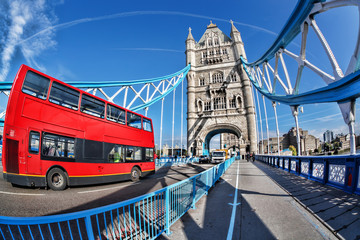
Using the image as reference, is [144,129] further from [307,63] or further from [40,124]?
[307,63]

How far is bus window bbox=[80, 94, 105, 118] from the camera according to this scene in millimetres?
7289

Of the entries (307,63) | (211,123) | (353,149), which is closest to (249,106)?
(211,123)

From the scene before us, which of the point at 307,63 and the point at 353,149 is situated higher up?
the point at 307,63

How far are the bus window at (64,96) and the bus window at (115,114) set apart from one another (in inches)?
58.9

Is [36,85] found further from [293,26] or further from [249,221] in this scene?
[293,26]

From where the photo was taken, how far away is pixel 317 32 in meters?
9.02

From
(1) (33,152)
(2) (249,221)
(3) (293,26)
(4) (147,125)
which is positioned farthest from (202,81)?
(2) (249,221)

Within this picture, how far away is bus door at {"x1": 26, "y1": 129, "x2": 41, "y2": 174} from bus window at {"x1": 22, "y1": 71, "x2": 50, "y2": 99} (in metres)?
1.31

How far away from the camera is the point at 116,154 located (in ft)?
27.1

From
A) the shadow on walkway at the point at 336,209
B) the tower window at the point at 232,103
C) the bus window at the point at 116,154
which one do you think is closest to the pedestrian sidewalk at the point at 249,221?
the shadow on walkway at the point at 336,209

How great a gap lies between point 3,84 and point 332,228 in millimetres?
18917

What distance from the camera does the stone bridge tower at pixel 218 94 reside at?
114ft

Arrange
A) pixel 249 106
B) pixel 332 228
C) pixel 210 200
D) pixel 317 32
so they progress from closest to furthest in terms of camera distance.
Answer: pixel 332 228
pixel 210 200
pixel 317 32
pixel 249 106

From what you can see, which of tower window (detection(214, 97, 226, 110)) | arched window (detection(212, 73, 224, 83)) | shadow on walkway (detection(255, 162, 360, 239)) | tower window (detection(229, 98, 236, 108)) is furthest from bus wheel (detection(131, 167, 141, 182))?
arched window (detection(212, 73, 224, 83))
